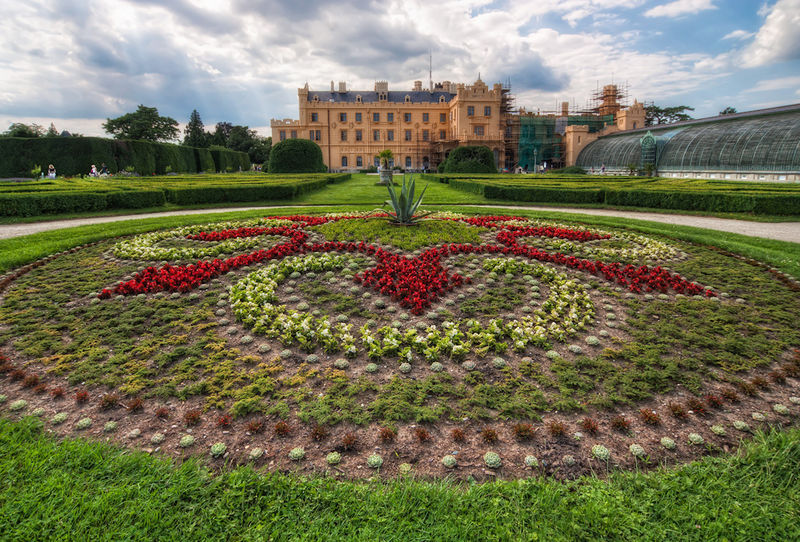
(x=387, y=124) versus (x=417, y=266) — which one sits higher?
(x=387, y=124)

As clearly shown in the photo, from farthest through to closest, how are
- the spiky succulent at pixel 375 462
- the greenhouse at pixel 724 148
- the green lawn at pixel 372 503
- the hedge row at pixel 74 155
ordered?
1. the hedge row at pixel 74 155
2. the greenhouse at pixel 724 148
3. the spiky succulent at pixel 375 462
4. the green lawn at pixel 372 503

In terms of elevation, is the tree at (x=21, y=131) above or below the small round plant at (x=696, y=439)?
above

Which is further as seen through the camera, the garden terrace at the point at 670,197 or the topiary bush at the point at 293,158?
the topiary bush at the point at 293,158

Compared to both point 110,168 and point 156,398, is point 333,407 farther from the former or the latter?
point 110,168

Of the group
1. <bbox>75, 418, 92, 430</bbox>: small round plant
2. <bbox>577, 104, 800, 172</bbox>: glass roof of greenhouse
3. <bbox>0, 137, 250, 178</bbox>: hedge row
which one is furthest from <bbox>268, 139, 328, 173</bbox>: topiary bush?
<bbox>75, 418, 92, 430</bbox>: small round plant

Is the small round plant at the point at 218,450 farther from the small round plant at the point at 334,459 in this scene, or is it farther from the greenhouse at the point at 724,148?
the greenhouse at the point at 724,148

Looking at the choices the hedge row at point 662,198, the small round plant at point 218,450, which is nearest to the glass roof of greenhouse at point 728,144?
the hedge row at point 662,198

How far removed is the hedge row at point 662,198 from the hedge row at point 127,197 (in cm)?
839

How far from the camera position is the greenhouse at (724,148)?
2417 cm

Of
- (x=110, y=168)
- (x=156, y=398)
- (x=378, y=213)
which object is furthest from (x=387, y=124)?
(x=156, y=398)

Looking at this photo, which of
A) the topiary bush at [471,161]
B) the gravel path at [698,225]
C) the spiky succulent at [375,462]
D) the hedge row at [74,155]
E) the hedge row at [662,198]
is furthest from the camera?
the topiary bush at [471,161]

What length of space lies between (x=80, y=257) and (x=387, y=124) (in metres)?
50.0

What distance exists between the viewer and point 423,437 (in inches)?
102

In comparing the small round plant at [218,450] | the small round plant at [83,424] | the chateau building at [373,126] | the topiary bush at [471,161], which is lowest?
the small round plant at [218,450]
